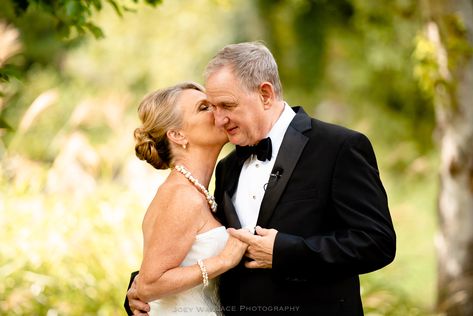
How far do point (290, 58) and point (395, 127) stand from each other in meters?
2.38

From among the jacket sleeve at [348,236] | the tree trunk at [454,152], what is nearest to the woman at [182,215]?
the jacket sleeve at [348,236]

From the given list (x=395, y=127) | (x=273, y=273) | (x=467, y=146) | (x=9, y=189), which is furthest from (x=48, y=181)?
(x=395, y=127)

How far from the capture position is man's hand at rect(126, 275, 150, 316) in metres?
3.57

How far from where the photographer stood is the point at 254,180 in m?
3.45

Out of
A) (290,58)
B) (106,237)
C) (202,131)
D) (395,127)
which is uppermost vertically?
(290,58)

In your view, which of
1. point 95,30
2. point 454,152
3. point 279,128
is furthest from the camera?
point 454,152

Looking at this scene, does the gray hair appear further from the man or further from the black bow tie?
the black bow tie

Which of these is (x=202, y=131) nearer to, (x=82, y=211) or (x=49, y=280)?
(x=49, y=280)

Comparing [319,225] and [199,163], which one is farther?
[199,163]

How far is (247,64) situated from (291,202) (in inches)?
25.5

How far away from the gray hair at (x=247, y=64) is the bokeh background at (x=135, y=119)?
1086 mm

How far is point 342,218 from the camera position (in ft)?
10.5

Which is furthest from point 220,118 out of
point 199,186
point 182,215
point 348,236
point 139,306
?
point 139,306

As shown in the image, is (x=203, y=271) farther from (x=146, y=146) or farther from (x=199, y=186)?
(x=146, y=146)
